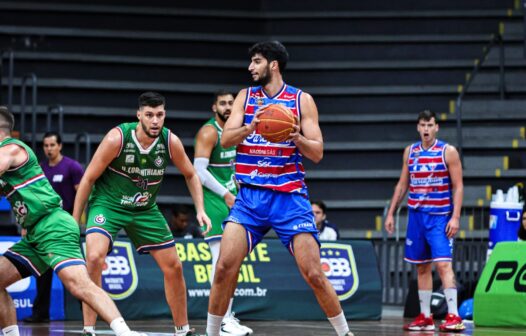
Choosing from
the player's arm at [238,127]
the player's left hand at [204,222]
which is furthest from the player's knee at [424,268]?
the player's arm at [238,127]

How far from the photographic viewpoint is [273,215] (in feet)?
29.8

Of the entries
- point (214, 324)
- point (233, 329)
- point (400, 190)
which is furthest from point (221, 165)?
point (214, 324)

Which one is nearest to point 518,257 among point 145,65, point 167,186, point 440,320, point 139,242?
point 440,320

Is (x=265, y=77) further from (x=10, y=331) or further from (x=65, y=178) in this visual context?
(x=65, y=178)

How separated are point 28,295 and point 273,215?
5.96m

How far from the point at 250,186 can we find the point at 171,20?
13392 millimetres

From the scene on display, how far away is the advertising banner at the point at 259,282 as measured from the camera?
46.4ft

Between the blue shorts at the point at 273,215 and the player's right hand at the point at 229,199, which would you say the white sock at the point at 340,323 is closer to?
the blue shorts at the point at 273,215

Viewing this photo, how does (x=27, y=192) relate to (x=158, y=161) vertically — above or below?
below

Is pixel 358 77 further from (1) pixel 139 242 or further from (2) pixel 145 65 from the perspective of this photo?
(1) pixel 139 242

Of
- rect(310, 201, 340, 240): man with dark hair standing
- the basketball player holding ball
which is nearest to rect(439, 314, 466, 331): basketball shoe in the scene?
rect(310, 201, 340, 240): man with dark hair standing

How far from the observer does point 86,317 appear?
10141mm

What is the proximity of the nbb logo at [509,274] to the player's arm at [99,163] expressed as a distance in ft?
18.7

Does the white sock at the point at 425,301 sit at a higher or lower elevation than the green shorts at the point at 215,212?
lower
